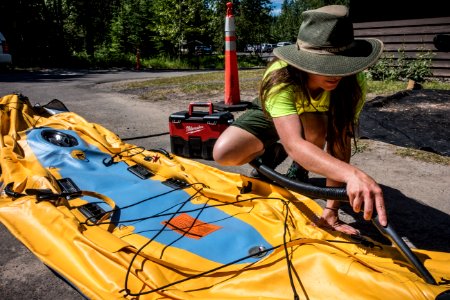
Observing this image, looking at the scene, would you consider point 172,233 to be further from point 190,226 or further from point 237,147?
point 237,147

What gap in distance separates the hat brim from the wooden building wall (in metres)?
8.32

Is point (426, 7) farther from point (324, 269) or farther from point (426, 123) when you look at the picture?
point (324, 269)

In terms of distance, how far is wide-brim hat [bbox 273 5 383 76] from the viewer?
1.88 metres

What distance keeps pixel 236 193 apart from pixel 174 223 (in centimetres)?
58

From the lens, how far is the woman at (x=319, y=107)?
1.74 m

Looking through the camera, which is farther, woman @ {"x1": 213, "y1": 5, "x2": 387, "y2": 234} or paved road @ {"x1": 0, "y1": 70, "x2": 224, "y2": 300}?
paved road @ {"x1": 0, "y1": 70, "x2": 224, "y2": 300}

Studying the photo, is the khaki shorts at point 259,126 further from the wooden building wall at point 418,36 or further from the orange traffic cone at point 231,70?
the wooden building wall at point 418,36

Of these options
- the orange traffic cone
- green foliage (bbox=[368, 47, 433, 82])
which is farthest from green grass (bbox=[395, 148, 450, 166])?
green foliage (bbox=[368, 47, 433, 82])

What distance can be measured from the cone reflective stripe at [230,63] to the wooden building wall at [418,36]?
5.16 m

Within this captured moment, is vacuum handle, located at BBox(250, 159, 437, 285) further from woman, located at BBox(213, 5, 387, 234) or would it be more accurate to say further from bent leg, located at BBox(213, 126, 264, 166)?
bent leg, located at BBox(213, 126, 264, 166)

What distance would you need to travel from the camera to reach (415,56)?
9.53 metres

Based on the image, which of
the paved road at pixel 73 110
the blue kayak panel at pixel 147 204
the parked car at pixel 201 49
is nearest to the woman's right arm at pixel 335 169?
the blue kayak panel at pixel 147 204

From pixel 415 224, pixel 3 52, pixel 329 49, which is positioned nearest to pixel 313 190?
pixel 329 49

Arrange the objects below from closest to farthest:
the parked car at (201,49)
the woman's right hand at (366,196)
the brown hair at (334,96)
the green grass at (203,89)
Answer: the woman's right hand at (366,196), the brown hair at (334,96), the green grass at (203,89), the parked car at (201,49)
